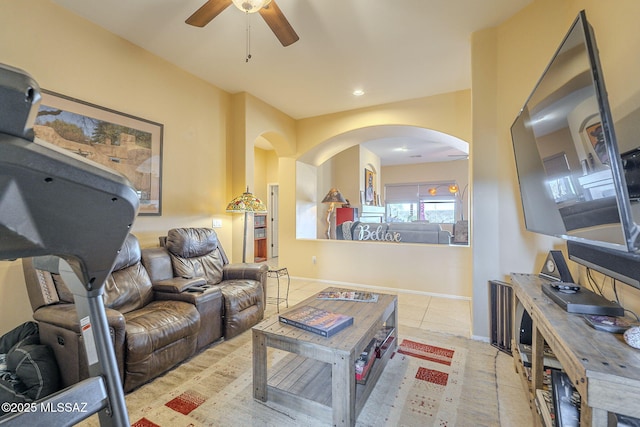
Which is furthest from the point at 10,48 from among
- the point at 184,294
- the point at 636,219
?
the point at 636,219

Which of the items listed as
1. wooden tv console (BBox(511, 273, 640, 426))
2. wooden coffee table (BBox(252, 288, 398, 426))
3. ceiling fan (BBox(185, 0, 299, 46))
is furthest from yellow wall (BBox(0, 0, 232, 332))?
wooden tv console (BBox(511, 273, 640, 426))

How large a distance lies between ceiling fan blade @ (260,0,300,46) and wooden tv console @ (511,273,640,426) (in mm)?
2332

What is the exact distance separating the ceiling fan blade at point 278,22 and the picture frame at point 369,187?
5.23 m

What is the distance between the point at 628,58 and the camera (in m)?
1.43

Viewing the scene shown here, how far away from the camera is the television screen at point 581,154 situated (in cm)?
102

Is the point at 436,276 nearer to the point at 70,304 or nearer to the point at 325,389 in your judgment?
the point at 325,389

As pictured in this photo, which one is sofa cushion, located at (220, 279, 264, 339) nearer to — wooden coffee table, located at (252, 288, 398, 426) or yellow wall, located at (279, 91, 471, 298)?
wooden coffee table, located at (252, 288, 398, 426)

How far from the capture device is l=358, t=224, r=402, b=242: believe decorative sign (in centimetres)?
429

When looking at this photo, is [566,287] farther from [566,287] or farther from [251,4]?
[251,4]

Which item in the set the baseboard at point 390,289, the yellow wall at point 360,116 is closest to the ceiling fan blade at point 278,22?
the yellow wall at point 360,116

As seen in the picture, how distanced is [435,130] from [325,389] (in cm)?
350

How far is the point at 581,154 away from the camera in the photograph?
124cm

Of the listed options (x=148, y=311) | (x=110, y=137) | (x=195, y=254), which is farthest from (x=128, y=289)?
(x=110, y=137)

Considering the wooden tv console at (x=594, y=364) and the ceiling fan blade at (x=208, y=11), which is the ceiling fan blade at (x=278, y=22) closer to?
the ceiling fan blade at (x=208, y=11)
